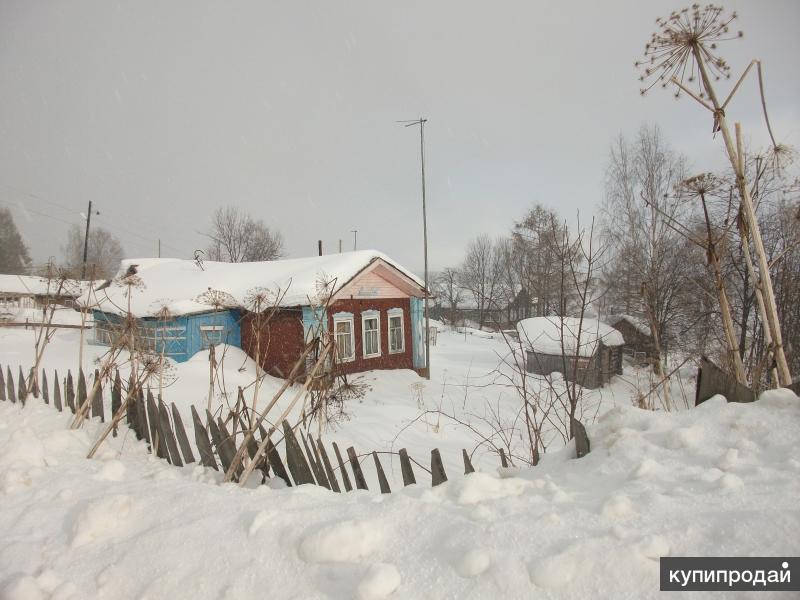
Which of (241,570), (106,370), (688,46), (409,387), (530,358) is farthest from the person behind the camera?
(530,358)

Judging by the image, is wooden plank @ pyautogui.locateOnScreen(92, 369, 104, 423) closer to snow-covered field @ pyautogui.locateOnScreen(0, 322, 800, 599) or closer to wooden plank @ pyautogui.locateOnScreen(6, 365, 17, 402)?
wooden plank @ pyautogui.locateOnScreen(6, 365, 17, 402)

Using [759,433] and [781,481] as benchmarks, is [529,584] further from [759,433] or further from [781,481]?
[759,433]

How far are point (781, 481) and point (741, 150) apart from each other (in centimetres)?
147

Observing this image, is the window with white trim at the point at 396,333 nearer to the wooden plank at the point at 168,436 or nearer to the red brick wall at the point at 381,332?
the red brick wall at the point at 381,332

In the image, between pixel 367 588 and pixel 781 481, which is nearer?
pixel 367 588

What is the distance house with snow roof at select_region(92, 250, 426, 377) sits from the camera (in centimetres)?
1229

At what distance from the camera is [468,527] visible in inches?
63.5

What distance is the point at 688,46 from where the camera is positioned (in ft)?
6.75

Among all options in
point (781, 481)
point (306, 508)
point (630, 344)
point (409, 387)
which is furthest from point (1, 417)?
point (630, 344)

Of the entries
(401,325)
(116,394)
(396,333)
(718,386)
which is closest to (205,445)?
(116,394)

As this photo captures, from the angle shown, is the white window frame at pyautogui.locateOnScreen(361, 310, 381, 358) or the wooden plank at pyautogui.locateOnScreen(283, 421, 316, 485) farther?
the white window frame at pyautogui.locateOnScreen(361, 310, 381, 358)

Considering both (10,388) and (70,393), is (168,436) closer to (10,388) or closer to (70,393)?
(70,393)

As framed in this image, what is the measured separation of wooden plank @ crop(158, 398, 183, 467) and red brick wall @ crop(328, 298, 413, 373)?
9.04 metres

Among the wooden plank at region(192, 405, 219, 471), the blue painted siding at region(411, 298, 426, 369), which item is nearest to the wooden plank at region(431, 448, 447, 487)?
the wooden plank at region(192, 405, 219, 471)
